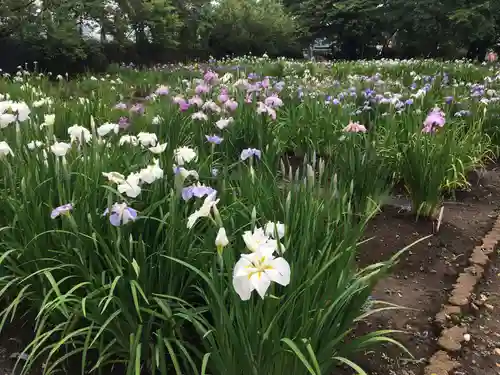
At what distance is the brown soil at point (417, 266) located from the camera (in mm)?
2148

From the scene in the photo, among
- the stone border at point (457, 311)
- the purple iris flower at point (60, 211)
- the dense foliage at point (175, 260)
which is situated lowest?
the stone border at point (457, 311)

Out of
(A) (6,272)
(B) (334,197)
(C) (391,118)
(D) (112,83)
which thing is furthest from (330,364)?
(D) (112,83)

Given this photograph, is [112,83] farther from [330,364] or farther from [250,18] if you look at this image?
[250,18]

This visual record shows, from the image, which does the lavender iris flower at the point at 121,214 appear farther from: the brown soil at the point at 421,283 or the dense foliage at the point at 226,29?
the dense foliage at the point at 226,29

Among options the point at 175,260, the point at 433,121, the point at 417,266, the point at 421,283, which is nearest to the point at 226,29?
the point at 433,121

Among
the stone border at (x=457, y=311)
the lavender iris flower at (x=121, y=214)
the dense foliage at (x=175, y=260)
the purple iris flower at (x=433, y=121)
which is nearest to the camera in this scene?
the dense foliage at (x=175, y=260)

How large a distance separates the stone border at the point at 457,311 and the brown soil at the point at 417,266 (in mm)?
37

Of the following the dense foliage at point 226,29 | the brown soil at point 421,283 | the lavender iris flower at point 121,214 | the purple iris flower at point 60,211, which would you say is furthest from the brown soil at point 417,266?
the dense foliage at point 226,29

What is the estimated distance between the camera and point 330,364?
5.59 ft

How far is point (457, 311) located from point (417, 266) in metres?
0.48

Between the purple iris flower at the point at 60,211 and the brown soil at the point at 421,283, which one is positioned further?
the brown soil at the point at 421,283

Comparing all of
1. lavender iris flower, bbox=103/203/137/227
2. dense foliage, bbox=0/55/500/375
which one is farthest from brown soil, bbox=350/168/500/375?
lavender iris flower, bbox=103/203/137/227

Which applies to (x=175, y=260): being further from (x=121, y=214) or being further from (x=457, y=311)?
(x=457, y=311)

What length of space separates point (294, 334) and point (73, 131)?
144 cm
